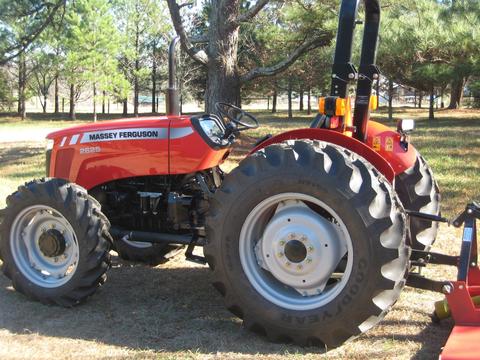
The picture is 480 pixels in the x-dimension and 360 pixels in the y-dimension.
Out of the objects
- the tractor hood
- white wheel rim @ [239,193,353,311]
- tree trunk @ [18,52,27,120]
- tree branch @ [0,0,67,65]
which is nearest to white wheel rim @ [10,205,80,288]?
the tractor hood

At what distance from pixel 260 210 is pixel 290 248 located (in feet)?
0.92

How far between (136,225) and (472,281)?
96.5 inches

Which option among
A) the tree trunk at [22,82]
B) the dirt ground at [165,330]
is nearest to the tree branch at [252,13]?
the dirt ground at [165,330]

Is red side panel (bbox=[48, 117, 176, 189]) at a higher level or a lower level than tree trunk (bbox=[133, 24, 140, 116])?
lower

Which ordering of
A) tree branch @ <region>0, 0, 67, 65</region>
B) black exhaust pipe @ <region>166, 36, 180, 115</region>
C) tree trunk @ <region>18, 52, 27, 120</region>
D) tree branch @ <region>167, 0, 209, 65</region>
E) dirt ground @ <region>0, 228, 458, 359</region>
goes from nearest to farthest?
1. dirt ground @ <region>0, 228, 458, 359</region>
2. black exhaust pipe @ <region>166, 36, 180, 115</region>
3. tree branch @ <region>167, 0, 209, 65</region>
4. tree branch @ <region>0, 0, 67, 65</region>
5. tree trunk @ <region>18, 52, 27, 120</region>

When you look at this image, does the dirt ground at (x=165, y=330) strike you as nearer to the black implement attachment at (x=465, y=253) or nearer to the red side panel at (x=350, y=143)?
the black implement attachment at (x=465, y=253)

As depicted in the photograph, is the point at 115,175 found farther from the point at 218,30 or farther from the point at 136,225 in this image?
the point at 218,30

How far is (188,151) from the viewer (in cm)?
387

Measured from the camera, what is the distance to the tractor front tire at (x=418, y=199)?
12.6 ft

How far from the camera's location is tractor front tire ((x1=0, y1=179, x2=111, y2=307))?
12.3ft

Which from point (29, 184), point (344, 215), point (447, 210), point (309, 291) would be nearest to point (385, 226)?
point (344, 215)

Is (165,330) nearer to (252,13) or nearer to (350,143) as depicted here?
(350,143)

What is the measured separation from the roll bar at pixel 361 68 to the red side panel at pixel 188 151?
38.0 inches

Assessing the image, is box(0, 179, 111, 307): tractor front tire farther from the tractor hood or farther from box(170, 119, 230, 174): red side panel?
box(170, 119, 230, 174): red side panel
